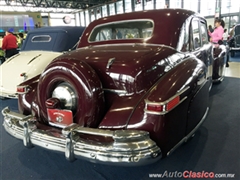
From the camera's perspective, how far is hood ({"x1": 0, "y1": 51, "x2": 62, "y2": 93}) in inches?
135

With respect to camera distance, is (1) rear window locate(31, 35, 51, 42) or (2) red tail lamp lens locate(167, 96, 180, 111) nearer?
(2) red tail lamp lens locate(167, 96, 180, 111)

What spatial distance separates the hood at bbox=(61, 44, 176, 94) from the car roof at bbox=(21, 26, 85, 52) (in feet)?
7.83

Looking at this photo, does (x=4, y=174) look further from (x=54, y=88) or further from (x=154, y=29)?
(x=154, y=29)

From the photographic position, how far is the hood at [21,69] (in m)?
3.43

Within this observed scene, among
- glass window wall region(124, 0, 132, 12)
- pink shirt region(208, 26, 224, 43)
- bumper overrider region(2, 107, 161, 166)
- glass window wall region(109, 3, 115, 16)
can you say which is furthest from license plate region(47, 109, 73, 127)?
glass window wall region(109, 3, 115, 16)

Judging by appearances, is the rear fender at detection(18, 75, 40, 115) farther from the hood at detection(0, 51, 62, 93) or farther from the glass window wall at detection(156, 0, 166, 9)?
the glass window wall at detection(156, 0, 166, 9)

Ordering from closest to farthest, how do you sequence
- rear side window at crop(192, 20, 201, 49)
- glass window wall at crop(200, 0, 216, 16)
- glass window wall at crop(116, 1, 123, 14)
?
rear side window at crop(192, 20, 201, 49), glass window wall at crop(200, 0, 216, 16), glass window wall at crop(116, 1, 123, 14)

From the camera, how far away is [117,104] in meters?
1.74

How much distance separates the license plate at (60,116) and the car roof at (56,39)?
254 cm

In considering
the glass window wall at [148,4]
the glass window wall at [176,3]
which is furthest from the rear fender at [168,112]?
the glass window wall at [148,4]

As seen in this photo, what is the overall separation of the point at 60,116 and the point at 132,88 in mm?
680

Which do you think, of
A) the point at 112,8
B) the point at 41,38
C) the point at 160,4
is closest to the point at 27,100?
the point at 41,38

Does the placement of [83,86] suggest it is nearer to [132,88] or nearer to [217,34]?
[132,88]

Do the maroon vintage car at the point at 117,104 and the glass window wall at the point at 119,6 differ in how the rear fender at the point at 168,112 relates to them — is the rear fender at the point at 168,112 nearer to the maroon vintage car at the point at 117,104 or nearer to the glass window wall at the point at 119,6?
the maroon vintage car at the point at 117,104
